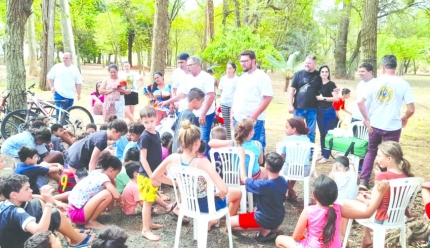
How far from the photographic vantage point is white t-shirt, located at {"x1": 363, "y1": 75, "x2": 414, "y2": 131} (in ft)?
14.4

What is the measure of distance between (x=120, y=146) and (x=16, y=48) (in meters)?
3.35

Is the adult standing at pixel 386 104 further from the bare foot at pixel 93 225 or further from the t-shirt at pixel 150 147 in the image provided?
the bare foot at pixel 93 225

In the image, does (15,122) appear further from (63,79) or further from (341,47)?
(341,47)

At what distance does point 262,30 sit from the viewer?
94.9 ft

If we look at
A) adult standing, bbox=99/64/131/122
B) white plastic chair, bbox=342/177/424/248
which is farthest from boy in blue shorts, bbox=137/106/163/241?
adult standing, bbox=99/64/131/122

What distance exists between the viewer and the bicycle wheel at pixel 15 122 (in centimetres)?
641

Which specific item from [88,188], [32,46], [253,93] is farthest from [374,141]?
[32,46]

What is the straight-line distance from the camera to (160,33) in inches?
380

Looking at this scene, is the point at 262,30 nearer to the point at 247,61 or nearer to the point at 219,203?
the point at 247,61

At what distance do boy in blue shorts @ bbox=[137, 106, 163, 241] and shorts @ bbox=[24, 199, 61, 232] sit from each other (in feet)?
2.77

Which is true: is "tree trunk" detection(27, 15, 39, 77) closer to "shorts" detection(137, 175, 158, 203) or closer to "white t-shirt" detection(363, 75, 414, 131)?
"shorts" detection(137, 175, 158, 203)

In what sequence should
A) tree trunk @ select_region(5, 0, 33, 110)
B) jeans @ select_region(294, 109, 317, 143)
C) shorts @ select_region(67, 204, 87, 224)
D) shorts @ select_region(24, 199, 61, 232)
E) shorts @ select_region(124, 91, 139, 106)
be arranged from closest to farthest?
shorts @ select_region(24, 199, 61, 232)
shorts @ select_region(67, 204, 87, 224)
jeans @ select_region(294, 109, 317, 143)
tree trunk @ select_region(5, 0, 33, 110)
shorts @ select_region(124, 91, 139, 106)

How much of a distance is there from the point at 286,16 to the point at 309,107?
19.8 meters

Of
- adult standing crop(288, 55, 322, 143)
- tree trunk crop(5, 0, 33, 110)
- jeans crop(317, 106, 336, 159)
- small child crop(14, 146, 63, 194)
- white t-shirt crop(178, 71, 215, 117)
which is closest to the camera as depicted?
small child crop(14, 146, 63, 194)
